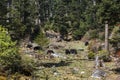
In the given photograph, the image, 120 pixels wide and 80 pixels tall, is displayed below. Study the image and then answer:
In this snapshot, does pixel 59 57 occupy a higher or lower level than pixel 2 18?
lower

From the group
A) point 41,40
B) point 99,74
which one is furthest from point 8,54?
point 41,40

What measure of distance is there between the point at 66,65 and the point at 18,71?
10542 mm

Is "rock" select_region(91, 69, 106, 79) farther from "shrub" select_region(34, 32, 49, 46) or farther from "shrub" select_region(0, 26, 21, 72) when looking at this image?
"shrub" select_region(34, 32, 49, 46)

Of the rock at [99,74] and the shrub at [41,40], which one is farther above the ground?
the shrub at [41,40]

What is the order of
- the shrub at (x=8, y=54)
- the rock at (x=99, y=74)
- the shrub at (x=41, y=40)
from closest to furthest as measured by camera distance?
the shrub at (x=8, y=54) < the rock at (x=99, y=74) < the shrub at (x=41, y=40)

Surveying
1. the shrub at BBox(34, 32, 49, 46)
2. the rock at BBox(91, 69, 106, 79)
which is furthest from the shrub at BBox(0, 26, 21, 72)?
the shrub at BBox(34, 32, 49, 46)

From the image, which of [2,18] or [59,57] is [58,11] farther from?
[2,18]

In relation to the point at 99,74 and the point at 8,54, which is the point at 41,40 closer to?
the point at 99,74

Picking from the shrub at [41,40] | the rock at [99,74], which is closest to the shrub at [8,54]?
the rock at [99,74]

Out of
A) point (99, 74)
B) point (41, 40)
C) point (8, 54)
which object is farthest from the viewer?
point (41, 40)

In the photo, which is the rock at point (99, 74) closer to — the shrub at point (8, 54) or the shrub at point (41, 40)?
the shrub at point (8, 54)

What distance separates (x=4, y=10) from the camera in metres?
37.8

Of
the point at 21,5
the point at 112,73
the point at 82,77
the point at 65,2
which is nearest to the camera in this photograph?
the point at 82,77

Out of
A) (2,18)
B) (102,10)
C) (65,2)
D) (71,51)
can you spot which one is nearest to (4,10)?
(2,18)
